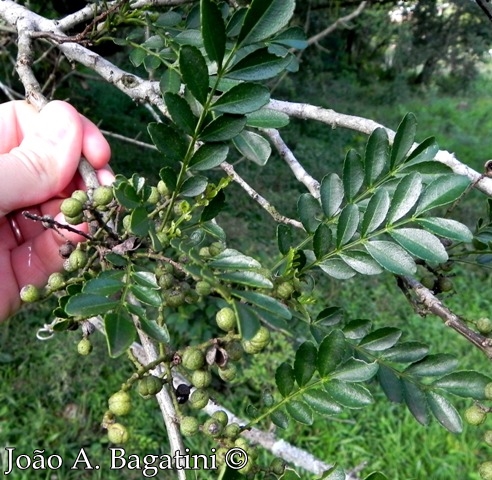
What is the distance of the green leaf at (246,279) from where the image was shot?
0.55m

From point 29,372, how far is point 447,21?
9.28 meters

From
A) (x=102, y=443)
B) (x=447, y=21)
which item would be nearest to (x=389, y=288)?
(x=102, y=443)

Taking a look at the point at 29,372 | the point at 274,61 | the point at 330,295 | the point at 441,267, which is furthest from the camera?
the point at 330,295

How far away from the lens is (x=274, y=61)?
2.17ft

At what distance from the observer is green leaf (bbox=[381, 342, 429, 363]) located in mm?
849

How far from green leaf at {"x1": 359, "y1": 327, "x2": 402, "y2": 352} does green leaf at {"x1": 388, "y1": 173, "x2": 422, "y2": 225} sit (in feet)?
0.55

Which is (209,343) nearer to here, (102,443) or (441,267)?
(441,267)

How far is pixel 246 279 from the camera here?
562mm

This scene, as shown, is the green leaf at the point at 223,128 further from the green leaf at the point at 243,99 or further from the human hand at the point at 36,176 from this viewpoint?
the human hand at the point at 36,176

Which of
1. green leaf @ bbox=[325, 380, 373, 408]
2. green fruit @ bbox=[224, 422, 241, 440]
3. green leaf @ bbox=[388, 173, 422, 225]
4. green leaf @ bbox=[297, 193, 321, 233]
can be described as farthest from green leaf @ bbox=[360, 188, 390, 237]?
green fruit @ bbox=[224, 422, 241, 440]

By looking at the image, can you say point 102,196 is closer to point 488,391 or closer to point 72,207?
point 72,207

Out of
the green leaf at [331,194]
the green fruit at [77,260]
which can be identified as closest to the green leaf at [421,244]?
the green leaf at [331,194]

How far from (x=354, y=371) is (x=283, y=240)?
245 millimetres

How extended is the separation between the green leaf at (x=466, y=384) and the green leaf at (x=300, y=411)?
0.21 metres
